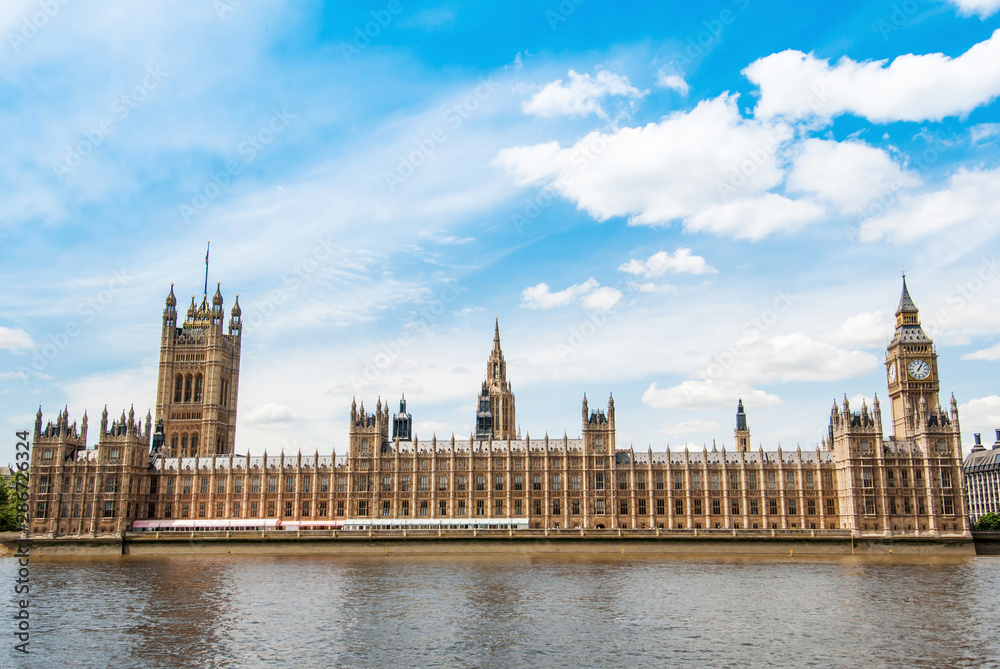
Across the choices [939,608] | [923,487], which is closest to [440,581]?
[939,608]

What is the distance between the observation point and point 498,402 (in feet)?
571

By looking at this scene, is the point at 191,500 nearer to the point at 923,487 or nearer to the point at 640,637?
the point at 640,637

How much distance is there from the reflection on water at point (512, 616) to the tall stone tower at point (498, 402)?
288 ft

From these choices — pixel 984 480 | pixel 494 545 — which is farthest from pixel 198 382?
pixel 984 480

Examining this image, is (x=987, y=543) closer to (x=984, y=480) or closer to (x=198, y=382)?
(x=984, y=480)

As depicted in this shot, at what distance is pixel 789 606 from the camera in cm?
5669

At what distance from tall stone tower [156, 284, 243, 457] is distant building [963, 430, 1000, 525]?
531 ft

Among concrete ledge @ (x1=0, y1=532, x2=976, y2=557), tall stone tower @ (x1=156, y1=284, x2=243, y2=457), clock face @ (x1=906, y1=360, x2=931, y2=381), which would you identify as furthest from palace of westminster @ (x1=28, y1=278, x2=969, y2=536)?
tall stone tower @ (x1=156, y1=284, x2=243, y2=457)

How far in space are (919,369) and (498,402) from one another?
80.5m

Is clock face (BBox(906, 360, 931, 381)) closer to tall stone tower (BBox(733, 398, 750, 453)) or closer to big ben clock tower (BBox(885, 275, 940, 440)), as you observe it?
big ben clock tower (BBox(885, 275, 940, 440))

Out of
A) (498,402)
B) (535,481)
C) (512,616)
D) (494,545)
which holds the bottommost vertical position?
(512,616)

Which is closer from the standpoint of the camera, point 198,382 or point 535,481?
point 535,481

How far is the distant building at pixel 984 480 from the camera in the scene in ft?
608

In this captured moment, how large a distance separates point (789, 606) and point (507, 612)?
19748 mm
